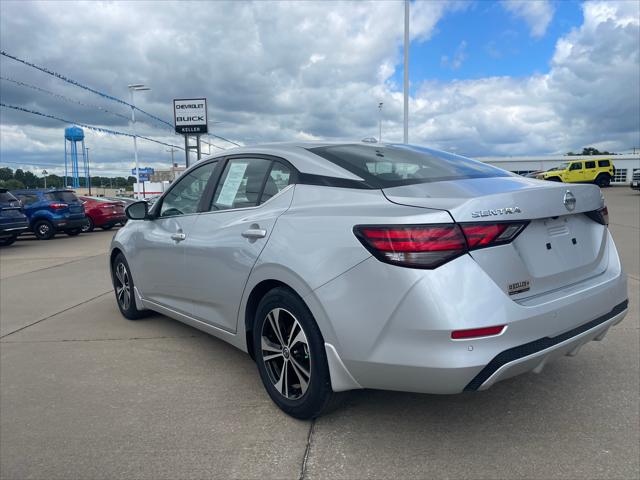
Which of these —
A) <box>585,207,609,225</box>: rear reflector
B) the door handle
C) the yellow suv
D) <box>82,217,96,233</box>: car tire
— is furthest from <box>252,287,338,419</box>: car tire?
the yellow suv

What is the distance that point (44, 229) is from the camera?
16.0m

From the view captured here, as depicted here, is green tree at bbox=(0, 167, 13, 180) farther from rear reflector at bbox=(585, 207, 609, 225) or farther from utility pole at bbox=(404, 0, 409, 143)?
rear reflector at bbox=(585, 207, 609, 225)

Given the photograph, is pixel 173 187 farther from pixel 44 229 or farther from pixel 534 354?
pixel 44 229

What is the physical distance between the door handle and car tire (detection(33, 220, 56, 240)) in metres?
15.2

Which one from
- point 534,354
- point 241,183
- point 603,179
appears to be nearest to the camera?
point 534,354

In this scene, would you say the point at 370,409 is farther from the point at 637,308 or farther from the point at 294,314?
the point at 637,308

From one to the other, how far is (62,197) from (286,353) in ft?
51.9

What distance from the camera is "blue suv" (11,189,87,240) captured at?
15.8 m

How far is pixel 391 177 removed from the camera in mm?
2729

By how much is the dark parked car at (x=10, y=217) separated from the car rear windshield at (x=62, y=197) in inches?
97.3

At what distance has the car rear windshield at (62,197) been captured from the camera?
16.1m

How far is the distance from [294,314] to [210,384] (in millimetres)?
1183

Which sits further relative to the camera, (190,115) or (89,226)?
(190,115)

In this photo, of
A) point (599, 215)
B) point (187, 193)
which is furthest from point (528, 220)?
point (187, 193)
